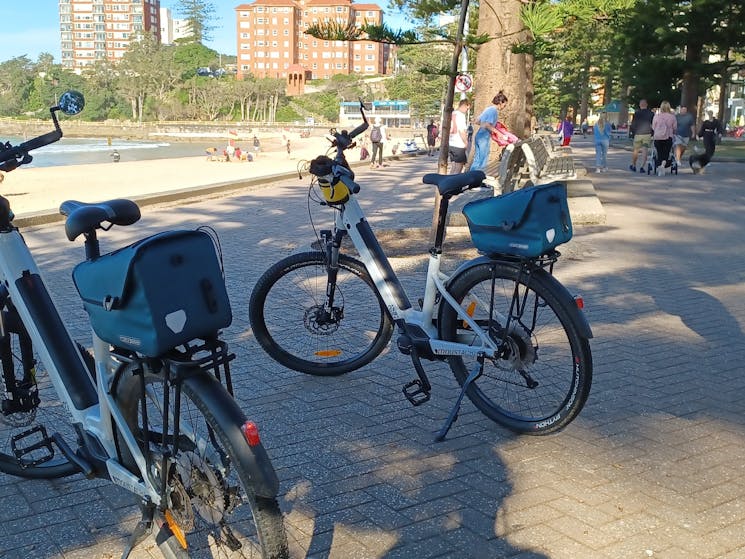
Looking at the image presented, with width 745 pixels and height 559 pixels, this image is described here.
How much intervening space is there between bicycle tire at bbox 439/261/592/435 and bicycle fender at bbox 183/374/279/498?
189cm

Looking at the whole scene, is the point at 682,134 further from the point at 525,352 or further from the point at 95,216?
the point at 95,216

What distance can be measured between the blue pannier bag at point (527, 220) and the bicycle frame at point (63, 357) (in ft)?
6.22

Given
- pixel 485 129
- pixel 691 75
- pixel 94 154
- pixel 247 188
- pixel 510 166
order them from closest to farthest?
pixel 510 166 < pixel 485 129 < pixel 247 188 < pixel 691 75 < pixel 94 154

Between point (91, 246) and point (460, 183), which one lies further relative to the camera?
point (460, 183)

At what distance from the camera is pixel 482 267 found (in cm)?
400

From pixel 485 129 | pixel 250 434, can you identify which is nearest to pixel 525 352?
pixel 250 434

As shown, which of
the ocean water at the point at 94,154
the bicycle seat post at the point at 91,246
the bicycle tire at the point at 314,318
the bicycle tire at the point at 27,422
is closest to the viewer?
the bicycle seat post at the point at 91,246

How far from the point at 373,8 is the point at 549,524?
162 meters

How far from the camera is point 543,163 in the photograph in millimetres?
11266

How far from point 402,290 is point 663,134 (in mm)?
16522

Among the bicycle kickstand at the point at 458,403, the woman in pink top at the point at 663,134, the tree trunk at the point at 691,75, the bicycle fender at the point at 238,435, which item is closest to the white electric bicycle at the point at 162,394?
the bicycle fender at the point at 238,435

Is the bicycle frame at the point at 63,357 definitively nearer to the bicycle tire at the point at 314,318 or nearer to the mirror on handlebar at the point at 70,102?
the mirror on handlebar at the point at 70,102

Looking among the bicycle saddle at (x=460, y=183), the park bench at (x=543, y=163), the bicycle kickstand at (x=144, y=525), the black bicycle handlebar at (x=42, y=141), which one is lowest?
the bicycle kickstand at (x=144, y=525)

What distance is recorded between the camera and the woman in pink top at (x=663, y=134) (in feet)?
62.4
